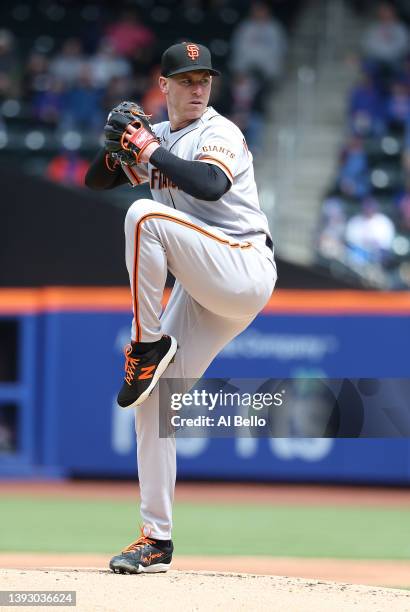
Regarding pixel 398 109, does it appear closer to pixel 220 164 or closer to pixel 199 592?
pixel 220 164

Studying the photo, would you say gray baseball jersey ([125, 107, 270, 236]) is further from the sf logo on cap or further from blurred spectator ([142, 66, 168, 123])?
blurred spectator ([142, 66, 168, 123])

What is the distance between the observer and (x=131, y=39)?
13453mm

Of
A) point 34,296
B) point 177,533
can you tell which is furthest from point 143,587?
point 34,296

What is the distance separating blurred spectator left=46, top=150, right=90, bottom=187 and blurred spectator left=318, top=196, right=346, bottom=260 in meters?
2.42

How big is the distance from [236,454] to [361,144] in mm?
4051

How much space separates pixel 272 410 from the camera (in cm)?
479

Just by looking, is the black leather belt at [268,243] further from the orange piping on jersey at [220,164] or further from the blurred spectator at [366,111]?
the blurred spectator at [366,111]

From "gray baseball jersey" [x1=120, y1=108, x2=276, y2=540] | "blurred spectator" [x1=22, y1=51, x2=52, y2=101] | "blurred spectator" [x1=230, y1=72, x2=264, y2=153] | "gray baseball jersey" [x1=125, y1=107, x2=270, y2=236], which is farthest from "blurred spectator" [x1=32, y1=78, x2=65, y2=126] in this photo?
"gray baseball jersey" [x1=125, y1=107, x2=270, y2=236]

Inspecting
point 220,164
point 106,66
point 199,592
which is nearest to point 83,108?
point 106,66

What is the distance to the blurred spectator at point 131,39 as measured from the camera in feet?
43.9

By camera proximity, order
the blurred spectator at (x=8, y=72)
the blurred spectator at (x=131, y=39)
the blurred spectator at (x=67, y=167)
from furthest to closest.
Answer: the blurred spectator at (x=131, y=39) < the blurred spectator at (x=8, y=72) < the blurred spectator at (x=67, y=167)

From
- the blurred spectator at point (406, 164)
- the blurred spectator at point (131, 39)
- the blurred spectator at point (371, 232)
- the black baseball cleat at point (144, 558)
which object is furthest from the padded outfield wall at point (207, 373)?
the black baseball cleat at point (144, 558)

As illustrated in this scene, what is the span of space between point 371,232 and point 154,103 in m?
2.84

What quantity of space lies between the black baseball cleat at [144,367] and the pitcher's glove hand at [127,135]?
72 cm
